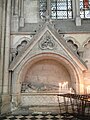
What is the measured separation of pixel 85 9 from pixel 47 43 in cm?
319

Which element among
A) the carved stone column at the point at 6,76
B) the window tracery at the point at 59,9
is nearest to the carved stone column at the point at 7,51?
the carved stone column at the point at 6,76

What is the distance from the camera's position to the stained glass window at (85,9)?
1105 centimetres

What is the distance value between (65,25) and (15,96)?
14.0 feet

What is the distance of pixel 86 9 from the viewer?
1109 cm

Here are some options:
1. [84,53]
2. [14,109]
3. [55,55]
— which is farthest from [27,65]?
[84,53]

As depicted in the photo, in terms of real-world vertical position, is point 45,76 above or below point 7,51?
below

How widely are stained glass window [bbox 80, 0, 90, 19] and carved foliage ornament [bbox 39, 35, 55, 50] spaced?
2643 millimetres

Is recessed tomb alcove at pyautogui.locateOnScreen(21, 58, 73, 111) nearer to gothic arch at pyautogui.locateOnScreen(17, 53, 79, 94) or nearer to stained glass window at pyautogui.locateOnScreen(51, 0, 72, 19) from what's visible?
gothic arch at pyautogui.locateOnScreen(17, 53, 79, 94)

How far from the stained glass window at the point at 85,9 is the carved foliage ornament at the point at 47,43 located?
104 inches

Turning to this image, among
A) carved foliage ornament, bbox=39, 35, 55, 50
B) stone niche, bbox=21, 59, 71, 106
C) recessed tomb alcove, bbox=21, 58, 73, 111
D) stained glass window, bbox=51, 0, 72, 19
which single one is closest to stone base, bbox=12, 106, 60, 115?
recessed tomb alcove, bbox=21, 58, 73, 111

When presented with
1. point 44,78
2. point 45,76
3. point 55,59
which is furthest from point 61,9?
point 44,78

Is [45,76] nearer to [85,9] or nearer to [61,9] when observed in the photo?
[61,9]

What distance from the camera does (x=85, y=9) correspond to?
Answer: 36.4 feet

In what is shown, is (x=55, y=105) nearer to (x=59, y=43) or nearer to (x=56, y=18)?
(x=59, y=43)
